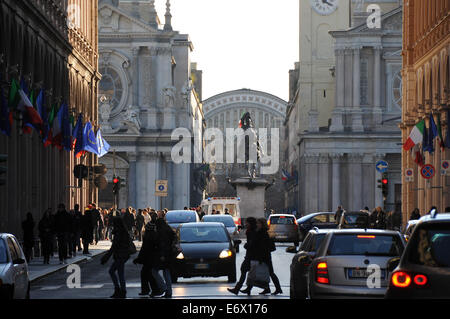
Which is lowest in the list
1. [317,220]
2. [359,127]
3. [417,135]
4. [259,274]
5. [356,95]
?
[317,220]

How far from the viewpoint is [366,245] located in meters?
18.7

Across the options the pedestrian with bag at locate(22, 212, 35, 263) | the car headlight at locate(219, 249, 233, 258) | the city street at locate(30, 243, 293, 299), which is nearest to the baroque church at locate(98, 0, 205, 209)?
the pedestrian with bag at locate(22, 212, 35, 263)

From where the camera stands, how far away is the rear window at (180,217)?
46.9 metres

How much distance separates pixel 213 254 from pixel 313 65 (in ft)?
313

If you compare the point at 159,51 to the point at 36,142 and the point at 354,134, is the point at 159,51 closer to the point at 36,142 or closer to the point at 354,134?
the point at 354,134

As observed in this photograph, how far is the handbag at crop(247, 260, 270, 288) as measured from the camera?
24109 millimetres

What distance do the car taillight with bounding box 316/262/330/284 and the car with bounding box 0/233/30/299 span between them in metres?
4.73

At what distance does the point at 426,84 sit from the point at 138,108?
50408mm

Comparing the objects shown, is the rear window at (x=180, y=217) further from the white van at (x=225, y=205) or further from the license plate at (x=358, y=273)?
the license plate at (x=358, y=273)

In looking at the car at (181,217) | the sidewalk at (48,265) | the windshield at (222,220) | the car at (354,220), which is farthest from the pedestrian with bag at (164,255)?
the car at (354,220)

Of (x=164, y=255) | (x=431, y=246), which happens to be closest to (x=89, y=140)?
(x=164, y=255)

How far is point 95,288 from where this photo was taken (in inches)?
1078

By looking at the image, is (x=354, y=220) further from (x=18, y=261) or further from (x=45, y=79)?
(x=18, y=261)

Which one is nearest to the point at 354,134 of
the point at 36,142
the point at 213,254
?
the point at 36,142
